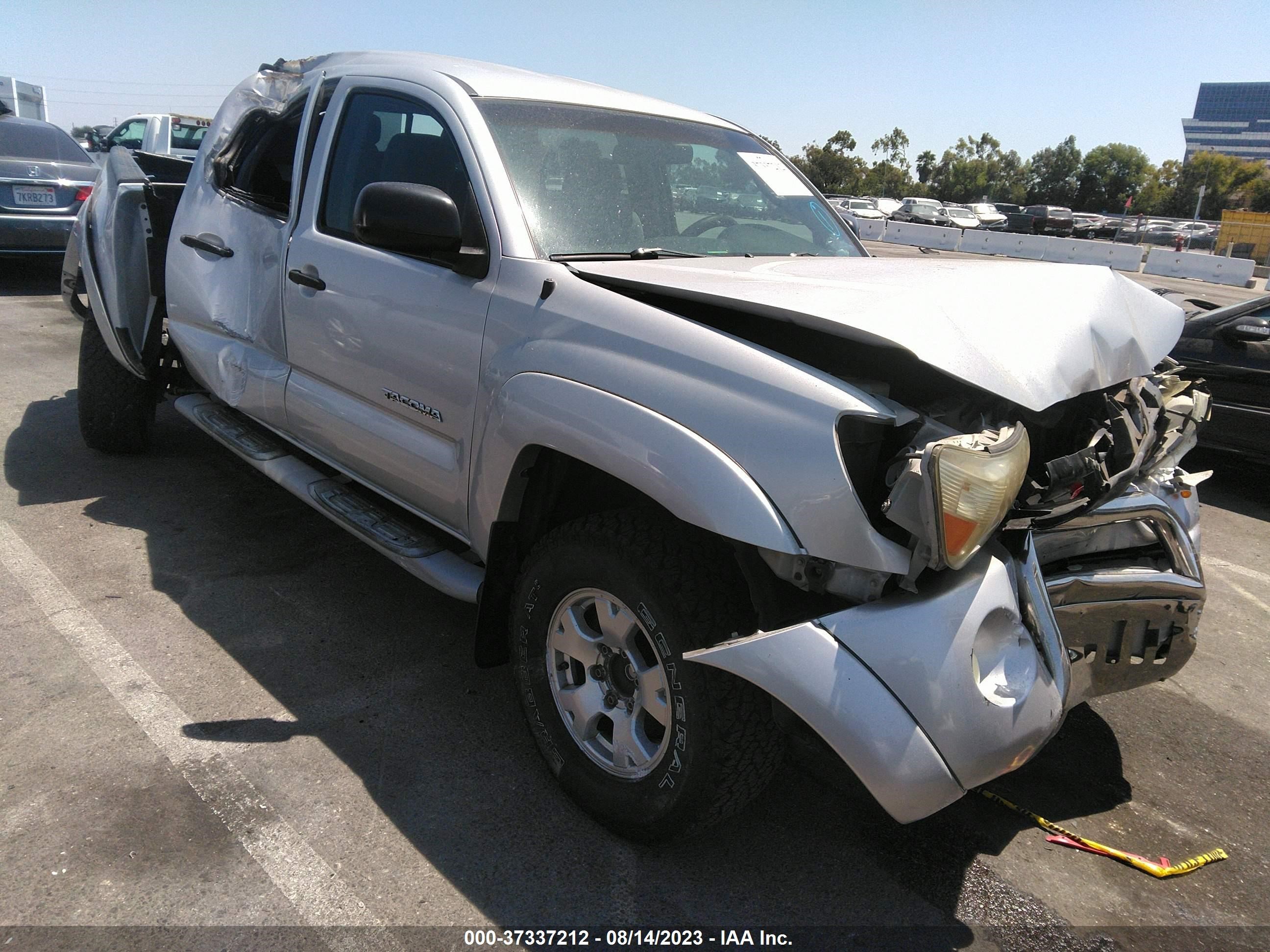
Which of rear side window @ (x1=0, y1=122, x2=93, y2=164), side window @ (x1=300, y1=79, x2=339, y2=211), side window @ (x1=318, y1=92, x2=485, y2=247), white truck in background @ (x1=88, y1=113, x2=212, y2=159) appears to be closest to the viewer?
side window @ (x1=318, y1=92, x2=485, y2=247)

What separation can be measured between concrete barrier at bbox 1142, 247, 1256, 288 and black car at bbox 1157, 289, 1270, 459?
25417mm

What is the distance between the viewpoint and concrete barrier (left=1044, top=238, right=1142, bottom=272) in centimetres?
2827

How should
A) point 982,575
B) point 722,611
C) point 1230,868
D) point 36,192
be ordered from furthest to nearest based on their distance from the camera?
1. point 36,192
2. point 1230,868
3. point 722,611
4. point 982,575

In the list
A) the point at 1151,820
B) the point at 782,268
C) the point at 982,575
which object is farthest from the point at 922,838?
the point at 782,268

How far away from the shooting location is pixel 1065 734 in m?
3.18

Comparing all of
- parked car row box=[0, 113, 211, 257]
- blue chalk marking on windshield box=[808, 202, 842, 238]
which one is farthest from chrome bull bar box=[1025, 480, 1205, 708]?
parked car row box=[0, 113, 211, 257]

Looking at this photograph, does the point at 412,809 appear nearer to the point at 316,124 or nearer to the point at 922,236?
the point at 316,124

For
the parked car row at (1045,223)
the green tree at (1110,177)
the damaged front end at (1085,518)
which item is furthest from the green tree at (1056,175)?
the damaged front end at (1085,518)

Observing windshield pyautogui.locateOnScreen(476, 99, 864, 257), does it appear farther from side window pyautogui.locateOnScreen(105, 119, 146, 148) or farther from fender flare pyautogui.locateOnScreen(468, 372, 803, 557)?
side window pyautogui.locateOnScreen(105, 119, 146, 148)

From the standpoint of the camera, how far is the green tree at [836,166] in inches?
2817

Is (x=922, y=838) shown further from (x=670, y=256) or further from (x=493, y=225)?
(x=493, y=225)

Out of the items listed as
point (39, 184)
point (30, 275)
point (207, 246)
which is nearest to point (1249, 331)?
Result: point (207, 246)

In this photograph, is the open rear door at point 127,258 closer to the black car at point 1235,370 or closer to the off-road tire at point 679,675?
the off-road tire at point 679,675

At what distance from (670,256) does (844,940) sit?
2.02 m
